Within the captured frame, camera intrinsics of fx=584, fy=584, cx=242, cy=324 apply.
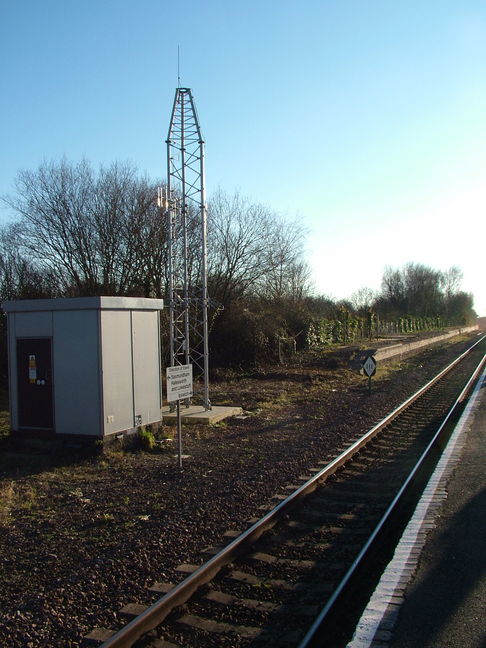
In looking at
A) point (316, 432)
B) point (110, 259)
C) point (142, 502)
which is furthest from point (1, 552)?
point (110, 259)

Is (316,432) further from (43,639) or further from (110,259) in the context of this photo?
(110,259)

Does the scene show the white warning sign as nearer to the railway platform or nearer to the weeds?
the weeds

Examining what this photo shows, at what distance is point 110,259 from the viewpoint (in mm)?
26422

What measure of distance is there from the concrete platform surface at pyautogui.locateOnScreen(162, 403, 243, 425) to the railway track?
557cm

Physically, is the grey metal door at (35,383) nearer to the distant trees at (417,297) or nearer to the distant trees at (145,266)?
the distant trees at (145,266)

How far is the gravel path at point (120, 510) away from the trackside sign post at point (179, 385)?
803mm

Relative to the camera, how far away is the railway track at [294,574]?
4.44m

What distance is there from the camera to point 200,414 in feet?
50.7

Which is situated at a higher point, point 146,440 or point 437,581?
point 146,440

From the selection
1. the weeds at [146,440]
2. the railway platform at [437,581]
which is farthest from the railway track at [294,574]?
→ the weeds at [146,440]

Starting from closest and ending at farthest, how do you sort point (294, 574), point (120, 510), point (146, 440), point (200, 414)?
point (294, 574), point (120, 510), point (146, 440), point (200, 414)

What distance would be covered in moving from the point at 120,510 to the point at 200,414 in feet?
25.1

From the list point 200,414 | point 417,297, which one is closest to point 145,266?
point 200,414

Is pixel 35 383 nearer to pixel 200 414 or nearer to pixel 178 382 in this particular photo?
pixel 178 382
